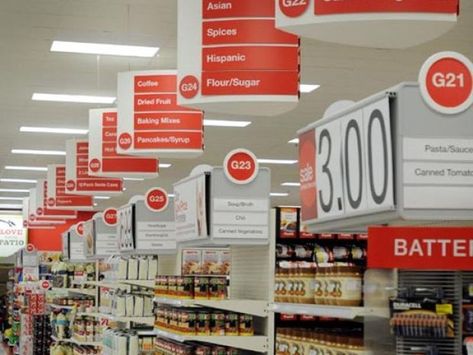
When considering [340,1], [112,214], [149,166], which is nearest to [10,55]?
[149,166]

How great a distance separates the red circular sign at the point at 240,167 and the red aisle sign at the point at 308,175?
2.35 metres

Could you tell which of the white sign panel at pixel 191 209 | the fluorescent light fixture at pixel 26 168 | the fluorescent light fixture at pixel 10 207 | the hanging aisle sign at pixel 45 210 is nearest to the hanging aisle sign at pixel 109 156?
the white sign panel at pixel 191 209

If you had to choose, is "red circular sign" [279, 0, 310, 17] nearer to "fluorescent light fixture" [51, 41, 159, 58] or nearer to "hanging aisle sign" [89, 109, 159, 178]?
"fluorescent light fixture" [51, 41, 159, 58]

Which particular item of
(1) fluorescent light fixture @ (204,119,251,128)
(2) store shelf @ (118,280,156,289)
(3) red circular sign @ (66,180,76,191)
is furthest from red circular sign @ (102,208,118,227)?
(1) fluorescent light fixture @ (204,119,251,128)

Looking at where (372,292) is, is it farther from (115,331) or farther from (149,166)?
(149,166)

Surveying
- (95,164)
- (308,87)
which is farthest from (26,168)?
(308,87)

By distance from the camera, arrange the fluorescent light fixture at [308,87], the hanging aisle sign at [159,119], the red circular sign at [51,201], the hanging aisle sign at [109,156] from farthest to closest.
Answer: the red circular sign at [51,201] < the fluorescent light fixture at [308,87] < the hanging aisle sign at [109,156] < the hanging aisle sign at [159,119]

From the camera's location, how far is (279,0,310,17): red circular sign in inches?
178

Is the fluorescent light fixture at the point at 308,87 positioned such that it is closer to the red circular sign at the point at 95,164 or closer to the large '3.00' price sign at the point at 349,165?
the red circular sign at the point at 95,164

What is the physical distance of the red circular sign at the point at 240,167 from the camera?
6.95 metres

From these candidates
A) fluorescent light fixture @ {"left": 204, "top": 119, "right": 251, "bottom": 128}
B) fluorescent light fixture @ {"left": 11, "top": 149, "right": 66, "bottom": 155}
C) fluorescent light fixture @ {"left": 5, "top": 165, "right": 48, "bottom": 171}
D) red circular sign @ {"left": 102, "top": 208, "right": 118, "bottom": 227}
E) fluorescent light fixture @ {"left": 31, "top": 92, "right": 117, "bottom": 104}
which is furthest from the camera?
fluorescent light fixture @ {"left": 5, "top": 165, "right": 48, "bottom": 171}

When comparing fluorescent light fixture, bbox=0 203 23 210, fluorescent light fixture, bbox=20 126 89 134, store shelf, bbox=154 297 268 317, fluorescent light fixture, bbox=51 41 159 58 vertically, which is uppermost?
fluorescent light fixture, bbox=51 41 159 58

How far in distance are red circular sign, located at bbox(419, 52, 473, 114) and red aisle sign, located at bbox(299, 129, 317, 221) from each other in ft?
2.84

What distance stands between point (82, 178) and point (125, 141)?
15.9 ft
